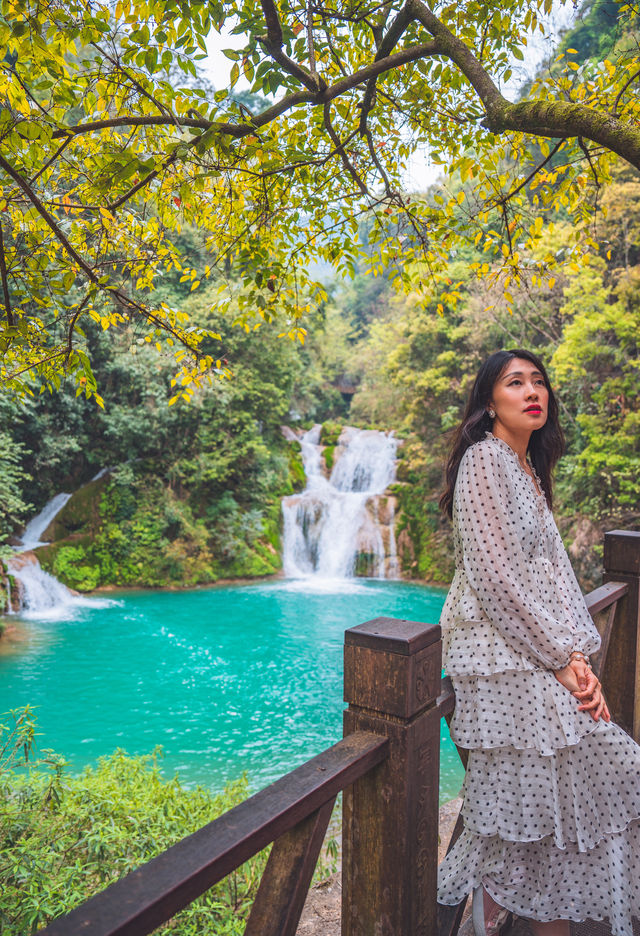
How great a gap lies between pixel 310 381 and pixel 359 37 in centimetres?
1431

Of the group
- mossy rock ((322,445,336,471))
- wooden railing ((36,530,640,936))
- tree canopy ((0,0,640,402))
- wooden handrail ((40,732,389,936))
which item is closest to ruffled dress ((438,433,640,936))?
wooden railing ((36,530,640,936))

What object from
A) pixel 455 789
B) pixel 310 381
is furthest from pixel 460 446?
pixel 310 381

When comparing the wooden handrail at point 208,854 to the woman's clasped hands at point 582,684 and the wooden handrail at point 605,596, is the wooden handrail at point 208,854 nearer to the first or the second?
the woman's clasped hands at point 582,684

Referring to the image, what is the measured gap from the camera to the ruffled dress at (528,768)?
1.55 meters

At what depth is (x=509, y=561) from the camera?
161 cm

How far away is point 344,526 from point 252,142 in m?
12.5

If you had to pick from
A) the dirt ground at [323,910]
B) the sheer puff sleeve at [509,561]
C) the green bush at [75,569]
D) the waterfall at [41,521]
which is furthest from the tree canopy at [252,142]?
the waterfall at [41,521]

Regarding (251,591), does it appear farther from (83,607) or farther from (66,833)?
(66,833)

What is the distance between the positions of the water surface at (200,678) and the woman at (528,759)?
398 centimetres

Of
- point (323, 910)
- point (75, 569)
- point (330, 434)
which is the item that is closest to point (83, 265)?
point (323, 910)

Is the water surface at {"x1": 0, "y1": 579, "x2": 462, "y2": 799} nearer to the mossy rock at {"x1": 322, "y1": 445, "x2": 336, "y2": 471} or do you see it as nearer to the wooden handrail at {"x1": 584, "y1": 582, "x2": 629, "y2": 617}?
the wooden handrail at {"x1": 584, "y1": 582, "x2": 629, "y2": 617}

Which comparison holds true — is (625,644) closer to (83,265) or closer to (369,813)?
(369,813)

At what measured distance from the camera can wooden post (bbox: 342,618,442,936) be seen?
129 centimetres

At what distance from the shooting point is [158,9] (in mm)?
2158
